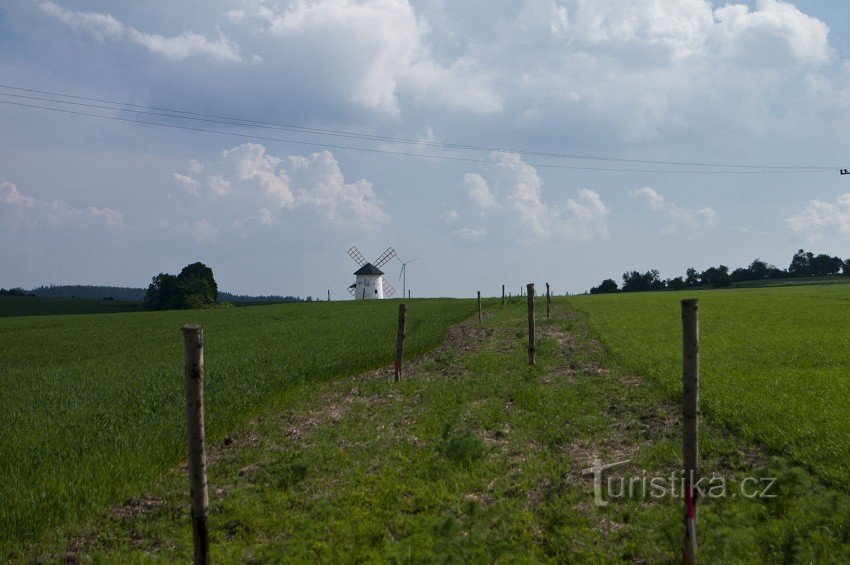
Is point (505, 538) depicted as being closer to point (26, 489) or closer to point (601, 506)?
point (601, 506)

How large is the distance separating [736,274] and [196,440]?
6335 inches

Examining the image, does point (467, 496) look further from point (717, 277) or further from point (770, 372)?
point (717, 277)

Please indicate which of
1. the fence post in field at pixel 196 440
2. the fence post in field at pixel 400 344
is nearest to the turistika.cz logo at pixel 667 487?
the fence post in field at pixel 196 440

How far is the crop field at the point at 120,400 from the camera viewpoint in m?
10.7

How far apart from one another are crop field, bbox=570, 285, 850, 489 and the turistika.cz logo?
1161mm

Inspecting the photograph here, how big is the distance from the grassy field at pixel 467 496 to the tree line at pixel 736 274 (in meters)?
138

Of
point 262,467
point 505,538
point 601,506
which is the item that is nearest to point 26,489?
point 262,467

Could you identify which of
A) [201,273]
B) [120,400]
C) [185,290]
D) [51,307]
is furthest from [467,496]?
[51,307]

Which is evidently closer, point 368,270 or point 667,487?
point 667,487

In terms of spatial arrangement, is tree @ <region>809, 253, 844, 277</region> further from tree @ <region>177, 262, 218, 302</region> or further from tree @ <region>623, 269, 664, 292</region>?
tree @ <region>177, 262, 218, 302</region>

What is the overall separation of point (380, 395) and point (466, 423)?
5.07 meters

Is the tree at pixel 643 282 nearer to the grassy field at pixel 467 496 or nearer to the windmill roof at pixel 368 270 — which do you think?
the windmill roof at pixel 368 270

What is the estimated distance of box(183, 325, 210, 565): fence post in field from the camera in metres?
8.40

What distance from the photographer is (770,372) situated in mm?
17906
